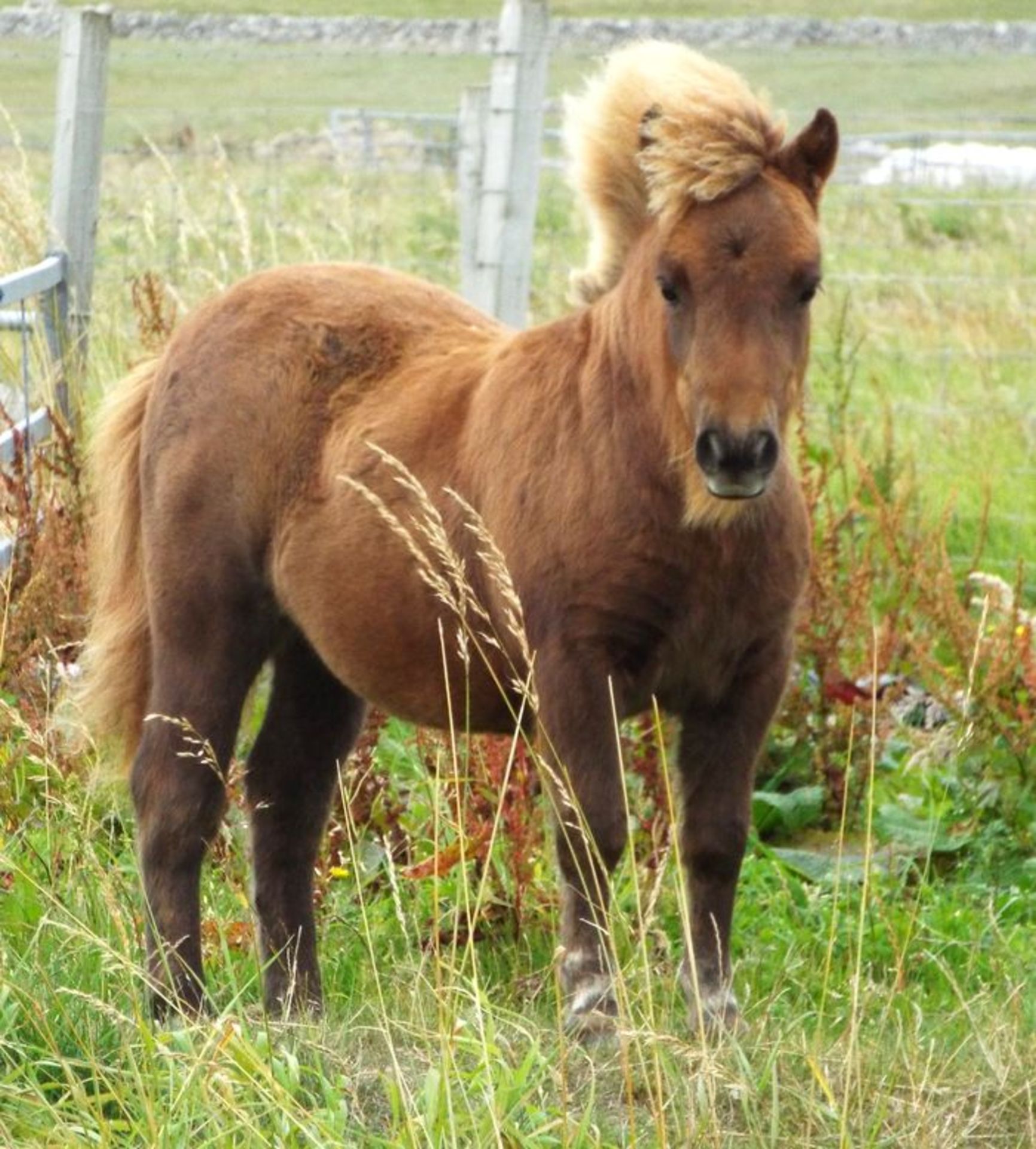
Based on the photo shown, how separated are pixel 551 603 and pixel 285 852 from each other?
3.81 feet

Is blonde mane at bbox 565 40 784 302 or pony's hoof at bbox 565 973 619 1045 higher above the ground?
blonde mane at bbox 565 40 784 302

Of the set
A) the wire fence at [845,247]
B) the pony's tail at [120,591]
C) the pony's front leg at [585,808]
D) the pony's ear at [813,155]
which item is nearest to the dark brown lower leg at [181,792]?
the pony's tail at [120,591]

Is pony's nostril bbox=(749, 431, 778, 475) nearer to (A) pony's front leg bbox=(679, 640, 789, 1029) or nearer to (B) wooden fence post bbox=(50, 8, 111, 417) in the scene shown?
(A) pony's front leg bbox=(679, 640, 789, 1029)

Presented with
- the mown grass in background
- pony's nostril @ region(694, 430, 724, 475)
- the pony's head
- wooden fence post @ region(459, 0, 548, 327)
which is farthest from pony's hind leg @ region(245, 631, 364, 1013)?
the mown grass in background

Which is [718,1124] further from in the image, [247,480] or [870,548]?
[870,548]

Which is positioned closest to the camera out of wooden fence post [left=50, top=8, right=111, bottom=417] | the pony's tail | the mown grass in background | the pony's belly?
the pony's belly

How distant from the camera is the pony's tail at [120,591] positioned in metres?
4.52

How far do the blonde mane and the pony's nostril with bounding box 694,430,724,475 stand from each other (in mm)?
475

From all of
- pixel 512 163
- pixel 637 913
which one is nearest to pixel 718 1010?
pixel 637 913

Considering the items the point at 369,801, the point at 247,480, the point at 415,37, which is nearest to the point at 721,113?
the point at 247,480

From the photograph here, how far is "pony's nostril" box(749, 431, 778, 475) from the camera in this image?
3.29m

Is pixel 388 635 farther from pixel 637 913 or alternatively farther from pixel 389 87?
pixel 389 87

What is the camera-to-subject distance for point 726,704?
375 cm

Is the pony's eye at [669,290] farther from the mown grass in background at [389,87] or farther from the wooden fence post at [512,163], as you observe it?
the mown grass in background at [389,87]
